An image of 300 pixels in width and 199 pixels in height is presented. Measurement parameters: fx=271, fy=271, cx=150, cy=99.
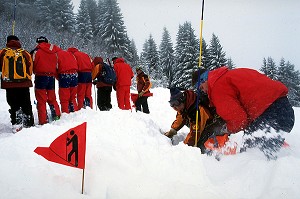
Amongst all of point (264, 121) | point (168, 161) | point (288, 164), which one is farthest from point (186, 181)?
point (264, 121)

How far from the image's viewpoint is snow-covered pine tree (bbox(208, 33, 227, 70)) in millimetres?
30734

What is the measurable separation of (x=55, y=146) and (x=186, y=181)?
1264 millimetres

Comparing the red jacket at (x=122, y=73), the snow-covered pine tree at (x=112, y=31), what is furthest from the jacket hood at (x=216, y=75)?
the snow-covered pine tree at (x=112, y=31)

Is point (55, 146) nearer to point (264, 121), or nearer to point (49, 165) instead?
point (49, 165)

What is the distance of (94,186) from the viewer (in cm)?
237

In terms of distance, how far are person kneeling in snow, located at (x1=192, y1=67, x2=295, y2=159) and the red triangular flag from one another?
1985 millimetres

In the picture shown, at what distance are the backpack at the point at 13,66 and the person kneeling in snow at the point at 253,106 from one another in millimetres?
3382

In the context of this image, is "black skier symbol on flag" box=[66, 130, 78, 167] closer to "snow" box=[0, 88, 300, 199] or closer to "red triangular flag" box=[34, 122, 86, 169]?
"red triangular flag" box=[34, 122, 86, 169]

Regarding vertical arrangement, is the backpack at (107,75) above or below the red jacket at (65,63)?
below

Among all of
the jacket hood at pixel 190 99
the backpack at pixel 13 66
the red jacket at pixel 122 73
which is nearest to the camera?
the jacket hood at pixel 190 99

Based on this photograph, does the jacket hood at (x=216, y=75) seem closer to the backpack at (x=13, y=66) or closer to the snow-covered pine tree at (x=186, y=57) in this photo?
the backpack at (x=13, y=66)

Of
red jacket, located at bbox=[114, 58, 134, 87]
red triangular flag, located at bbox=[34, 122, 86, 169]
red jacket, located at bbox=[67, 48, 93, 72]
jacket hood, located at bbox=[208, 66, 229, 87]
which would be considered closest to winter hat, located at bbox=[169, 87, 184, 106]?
jacket hood, located at bbox=[208, 66, 229, 87]

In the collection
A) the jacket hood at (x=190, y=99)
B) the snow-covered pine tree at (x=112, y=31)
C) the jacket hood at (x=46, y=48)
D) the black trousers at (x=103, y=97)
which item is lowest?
the black trousers at (x=103, y=97)

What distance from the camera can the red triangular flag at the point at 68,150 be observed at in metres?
2.36
